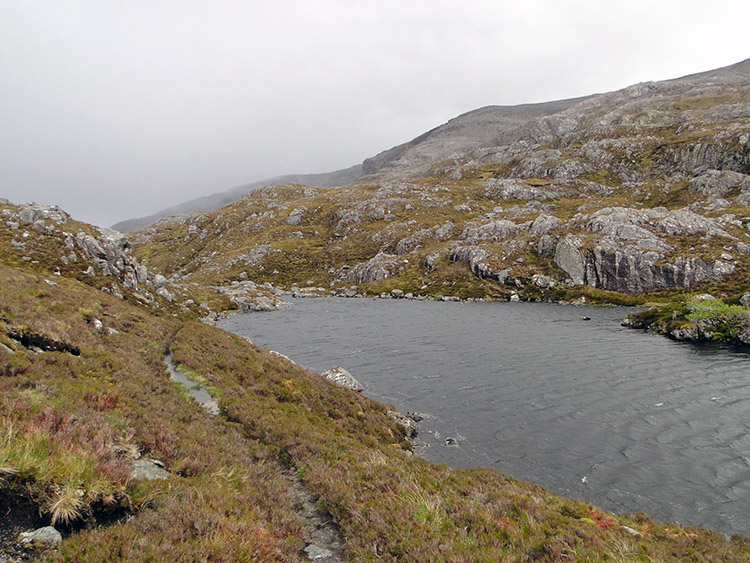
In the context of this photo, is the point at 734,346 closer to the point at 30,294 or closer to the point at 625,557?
the point at 625,557

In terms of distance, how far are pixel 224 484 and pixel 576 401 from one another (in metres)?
31.5

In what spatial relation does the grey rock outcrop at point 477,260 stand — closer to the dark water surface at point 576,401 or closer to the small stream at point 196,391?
the dark water surface at point 576,401

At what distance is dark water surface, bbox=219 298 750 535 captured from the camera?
20875 mm

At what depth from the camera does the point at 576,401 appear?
32594mm

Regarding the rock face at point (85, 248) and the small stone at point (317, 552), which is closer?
the small stone at point (317, 552)

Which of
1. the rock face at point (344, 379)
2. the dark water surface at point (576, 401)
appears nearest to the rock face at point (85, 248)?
the dark water surface at point (576, 401)

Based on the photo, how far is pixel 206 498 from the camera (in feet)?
32.9

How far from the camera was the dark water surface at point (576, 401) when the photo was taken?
20.9 meters

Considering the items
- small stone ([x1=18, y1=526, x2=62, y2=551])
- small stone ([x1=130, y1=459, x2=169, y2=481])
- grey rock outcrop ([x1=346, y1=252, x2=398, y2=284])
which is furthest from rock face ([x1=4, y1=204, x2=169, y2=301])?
grey rock outcrop ([x1=346, y1=252, x2=398, y2=284])

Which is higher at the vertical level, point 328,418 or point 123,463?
point 123,463

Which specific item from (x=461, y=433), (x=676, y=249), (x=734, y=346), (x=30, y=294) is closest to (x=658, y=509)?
(x=461, y=433)

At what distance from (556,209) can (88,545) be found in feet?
626

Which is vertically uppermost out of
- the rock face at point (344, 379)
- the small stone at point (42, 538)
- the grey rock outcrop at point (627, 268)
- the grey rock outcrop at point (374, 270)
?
the small stone at point (42, 538)

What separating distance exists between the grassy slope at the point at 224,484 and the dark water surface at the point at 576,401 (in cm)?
529
